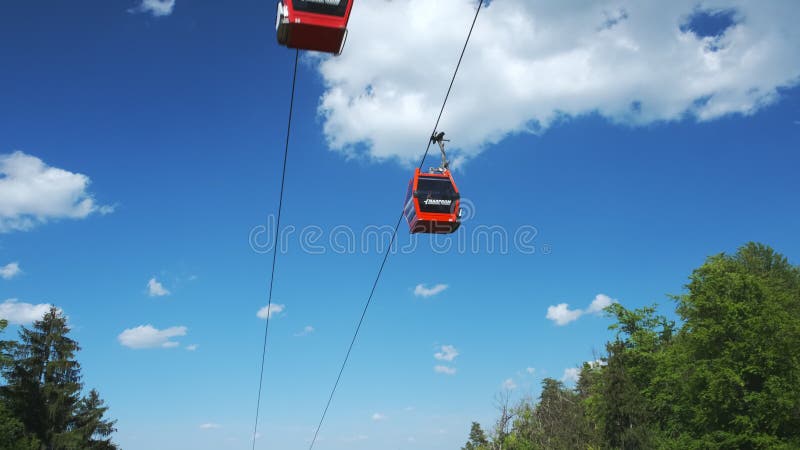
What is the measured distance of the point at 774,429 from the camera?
3034cm

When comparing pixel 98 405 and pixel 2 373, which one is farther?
pixel 98 405

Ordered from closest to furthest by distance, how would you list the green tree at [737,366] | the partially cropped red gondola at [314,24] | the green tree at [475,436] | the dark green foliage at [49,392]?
the partially cropped red gondola at [314,24], the green tree at [737,366], the dark green foliage at [49,392], the green tree at [475,436]

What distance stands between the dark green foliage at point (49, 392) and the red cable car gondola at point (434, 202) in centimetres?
3087

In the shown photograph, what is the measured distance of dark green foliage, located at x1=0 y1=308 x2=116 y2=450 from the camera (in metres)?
37.8

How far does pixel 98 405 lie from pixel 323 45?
4479 cm

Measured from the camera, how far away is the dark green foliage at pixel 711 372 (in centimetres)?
3089

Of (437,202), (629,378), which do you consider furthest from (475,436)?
(437,202)

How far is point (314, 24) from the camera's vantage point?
965cm

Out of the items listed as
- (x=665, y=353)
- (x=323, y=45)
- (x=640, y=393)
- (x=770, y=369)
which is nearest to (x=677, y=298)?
(x=665, y=353)

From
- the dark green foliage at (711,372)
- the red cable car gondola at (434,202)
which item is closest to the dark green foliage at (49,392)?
the red cable car gondola at (434,202)

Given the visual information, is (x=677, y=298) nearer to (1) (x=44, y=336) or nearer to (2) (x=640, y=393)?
(2) (x=640, y=393)

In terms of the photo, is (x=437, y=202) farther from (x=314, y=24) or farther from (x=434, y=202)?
(x=314, y=24)

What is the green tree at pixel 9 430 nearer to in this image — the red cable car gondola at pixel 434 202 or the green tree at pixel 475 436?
the red cable car gondola at pixel 434 202

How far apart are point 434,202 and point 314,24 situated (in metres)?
8.78
